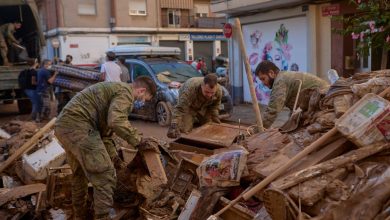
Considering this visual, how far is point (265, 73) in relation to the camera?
5570 millimetres

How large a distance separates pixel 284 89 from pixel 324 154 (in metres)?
2.08

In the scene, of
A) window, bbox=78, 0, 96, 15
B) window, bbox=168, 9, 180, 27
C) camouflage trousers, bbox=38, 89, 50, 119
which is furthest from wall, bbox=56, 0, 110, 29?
camouflage trousers, bbox=38, 89, 50, 119

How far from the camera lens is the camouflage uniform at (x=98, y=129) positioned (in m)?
4.54

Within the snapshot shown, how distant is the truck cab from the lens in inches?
519

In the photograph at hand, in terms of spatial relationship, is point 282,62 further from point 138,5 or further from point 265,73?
point 138,5

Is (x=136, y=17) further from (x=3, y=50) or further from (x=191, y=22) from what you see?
(x=3, y=50)

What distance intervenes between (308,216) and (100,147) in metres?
2.30

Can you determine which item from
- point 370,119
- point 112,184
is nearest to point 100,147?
point 112,184

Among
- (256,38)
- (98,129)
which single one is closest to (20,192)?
(98,129)

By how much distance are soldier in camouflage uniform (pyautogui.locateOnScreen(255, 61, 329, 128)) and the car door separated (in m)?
6.37

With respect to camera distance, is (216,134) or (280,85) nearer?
(280,85)

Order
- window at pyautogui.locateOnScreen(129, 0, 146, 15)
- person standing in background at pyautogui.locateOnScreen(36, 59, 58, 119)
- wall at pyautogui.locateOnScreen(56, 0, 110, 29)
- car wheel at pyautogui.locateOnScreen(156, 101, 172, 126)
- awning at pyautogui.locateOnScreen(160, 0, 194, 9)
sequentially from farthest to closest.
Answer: awning at pyautogui.locateOnScreen(160, 0, 194, 9)
window at pyautogui.locateOnScreen(129, 0, 146, 15)
wall at pyautogui.locateOnScreen(56, 0, 110, 29)
person standing in background at pyautogui.locateOnScreen(36, 59, 58, 119)
car wheel at pyautogui.locateOnScreen(156, 101, 172, 126)

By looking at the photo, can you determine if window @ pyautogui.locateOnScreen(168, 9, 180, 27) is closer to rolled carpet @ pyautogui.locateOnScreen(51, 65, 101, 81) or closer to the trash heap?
rolled carpet @ pyautogui.locateOnScreen(51, 65, 101, 81)

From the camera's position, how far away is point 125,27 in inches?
1205
